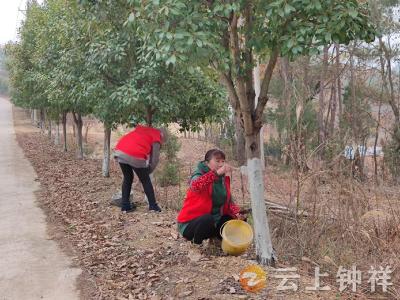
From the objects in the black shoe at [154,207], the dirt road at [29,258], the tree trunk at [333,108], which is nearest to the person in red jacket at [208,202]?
the dirt road at [29,258]

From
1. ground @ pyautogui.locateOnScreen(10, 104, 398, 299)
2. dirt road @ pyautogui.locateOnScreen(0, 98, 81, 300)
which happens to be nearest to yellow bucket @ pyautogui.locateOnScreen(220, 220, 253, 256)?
ground @ pyautogui.locateOnScreen(10, 104, 398, 299)

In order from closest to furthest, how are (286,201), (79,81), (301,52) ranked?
(301,52)
(286,201)
(79,81)

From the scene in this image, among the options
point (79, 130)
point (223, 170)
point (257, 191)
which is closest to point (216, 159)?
point (223, 170)

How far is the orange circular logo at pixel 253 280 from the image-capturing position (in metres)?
4.12

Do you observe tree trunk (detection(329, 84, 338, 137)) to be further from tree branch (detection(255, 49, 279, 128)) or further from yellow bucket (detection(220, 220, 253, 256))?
tree branch (detection(255, 49, 279, 128))

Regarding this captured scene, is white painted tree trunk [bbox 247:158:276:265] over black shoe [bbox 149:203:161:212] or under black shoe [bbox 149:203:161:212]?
over

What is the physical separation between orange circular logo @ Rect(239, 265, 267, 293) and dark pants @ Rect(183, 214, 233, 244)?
2.63 feet

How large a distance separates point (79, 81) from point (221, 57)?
17.5ft

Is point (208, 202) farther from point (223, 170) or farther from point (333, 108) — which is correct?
point (333, 108)

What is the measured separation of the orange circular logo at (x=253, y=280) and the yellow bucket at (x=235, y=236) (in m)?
0.53

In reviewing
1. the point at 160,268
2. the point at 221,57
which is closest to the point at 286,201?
the point at 160,268

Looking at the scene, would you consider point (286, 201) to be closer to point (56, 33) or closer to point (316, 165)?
point (316, 165)

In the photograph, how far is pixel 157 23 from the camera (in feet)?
12.0

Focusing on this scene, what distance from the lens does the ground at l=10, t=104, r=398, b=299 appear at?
4352 millimetres
